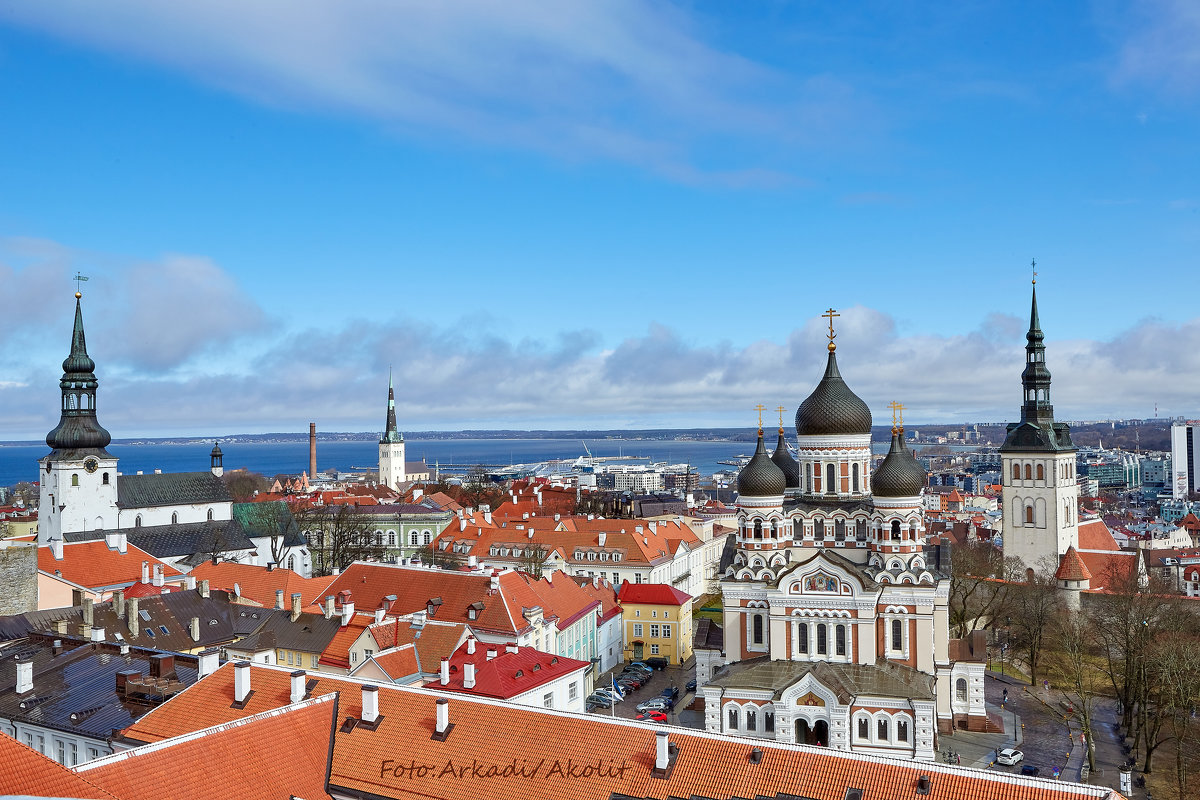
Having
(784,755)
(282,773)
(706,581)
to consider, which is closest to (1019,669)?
(706,581)

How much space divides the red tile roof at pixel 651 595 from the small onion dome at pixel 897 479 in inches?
714

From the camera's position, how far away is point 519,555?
244 ft

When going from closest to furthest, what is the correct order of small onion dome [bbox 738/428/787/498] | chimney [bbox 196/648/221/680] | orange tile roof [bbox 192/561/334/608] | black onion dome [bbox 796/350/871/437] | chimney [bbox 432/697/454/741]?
1. chimney [bbox 432/697/454/741]
2. chimney [bbox 196/648/221/680]
3. small onion dome [bbox 738/428/787/498]
4. black onion dome [bbox 796/350/871/437]
5. orange tile roof [bbox 192/561/334/608]

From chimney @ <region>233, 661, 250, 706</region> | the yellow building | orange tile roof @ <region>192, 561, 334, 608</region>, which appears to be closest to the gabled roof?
orange tile roof @ <region>192, 561, 334, 608</region>

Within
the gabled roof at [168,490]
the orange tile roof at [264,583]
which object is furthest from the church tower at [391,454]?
the orange tile roof at [264,583]

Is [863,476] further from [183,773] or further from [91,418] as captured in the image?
[91,418]

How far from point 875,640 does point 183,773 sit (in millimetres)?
30482

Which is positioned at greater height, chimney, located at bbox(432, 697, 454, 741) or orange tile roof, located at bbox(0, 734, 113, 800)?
orange tile roof, located at bbox(0, 734, 113, 800)

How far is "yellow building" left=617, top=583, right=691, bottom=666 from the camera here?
60312 mm

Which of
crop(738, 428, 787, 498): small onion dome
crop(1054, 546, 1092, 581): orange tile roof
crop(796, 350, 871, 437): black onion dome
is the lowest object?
crop(1054, 546, 1092, 581): orange tile roof

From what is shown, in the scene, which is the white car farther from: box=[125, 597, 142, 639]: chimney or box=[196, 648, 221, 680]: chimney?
box=[125, 597, 142, 639]: chimney

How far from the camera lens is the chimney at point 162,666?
3108 centimetres

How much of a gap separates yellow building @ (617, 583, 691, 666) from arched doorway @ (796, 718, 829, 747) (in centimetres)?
2042

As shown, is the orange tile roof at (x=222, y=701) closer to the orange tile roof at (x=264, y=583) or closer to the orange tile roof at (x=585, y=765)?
the orange tile roof at (x=585, y=765)
